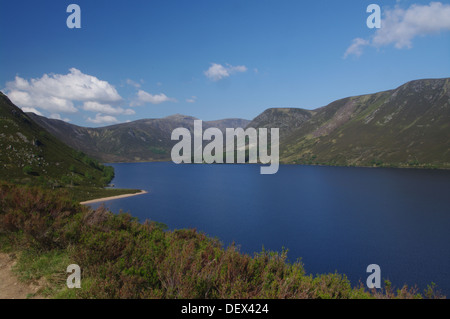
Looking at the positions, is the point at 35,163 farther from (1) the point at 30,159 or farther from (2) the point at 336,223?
(2) the point at 336,223

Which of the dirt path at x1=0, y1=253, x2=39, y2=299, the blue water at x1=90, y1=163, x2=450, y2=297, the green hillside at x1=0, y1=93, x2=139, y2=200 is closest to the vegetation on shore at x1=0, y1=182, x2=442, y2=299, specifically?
the dirt path at x1=0, y1=253, x2=39, y2=299

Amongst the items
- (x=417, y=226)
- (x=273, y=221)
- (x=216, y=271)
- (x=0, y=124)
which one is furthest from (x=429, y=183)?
(x=0, y=124)

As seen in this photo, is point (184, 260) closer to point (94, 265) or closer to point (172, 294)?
point (172, 294)

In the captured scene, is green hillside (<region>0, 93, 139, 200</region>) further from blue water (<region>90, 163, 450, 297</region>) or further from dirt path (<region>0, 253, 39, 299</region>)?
dirt path (<region>0, 253, 39, 299</region>)

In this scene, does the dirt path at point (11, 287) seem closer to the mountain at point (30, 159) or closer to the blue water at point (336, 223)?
the blue water at point (336, 223)

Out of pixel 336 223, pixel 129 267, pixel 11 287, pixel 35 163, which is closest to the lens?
pixel 11 287

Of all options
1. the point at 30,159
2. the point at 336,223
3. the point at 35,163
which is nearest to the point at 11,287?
the point at 336,223
